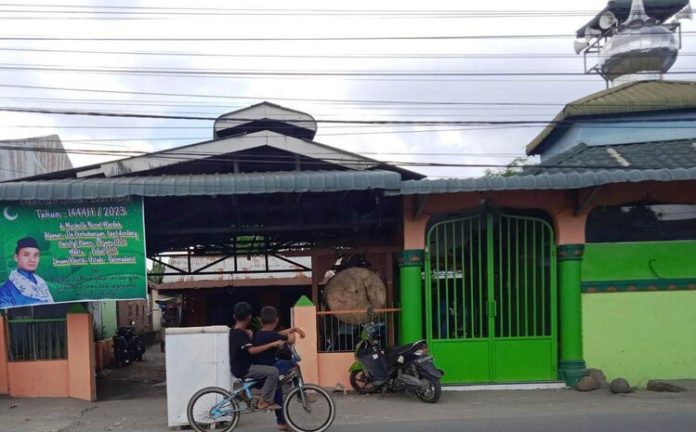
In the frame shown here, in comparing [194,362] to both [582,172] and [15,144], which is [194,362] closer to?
[582,172]

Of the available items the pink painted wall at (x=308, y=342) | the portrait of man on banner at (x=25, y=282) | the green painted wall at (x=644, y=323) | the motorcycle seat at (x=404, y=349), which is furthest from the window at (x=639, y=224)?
the portrait of man on banner at (x=25, y=282)

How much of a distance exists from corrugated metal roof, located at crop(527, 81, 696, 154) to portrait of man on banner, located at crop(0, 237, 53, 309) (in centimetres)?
878

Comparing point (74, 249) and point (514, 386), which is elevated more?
point (74, 249)

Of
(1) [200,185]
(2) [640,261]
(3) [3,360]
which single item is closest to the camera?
Result: (1) [200,185]

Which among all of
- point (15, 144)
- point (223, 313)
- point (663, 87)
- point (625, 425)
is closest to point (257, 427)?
point (625, 425)

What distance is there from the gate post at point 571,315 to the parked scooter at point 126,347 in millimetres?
10539

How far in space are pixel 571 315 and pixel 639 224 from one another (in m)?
1.82

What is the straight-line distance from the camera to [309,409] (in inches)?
285

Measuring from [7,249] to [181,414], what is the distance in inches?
158

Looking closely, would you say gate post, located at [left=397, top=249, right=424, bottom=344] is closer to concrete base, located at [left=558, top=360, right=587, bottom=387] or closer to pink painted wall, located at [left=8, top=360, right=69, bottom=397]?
concrete base, located at [left=558, top=360, right=587, bottom=387]

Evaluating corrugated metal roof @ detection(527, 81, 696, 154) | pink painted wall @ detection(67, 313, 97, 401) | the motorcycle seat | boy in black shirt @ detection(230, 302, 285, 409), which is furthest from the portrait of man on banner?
corrugated metal roof @ detection(527, 81, 696, 154)

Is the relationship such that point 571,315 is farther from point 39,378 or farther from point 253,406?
point 39,378

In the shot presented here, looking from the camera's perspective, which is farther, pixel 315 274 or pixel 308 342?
pixel 315 274

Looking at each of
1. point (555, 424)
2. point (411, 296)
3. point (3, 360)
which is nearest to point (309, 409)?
point (555, 424)
